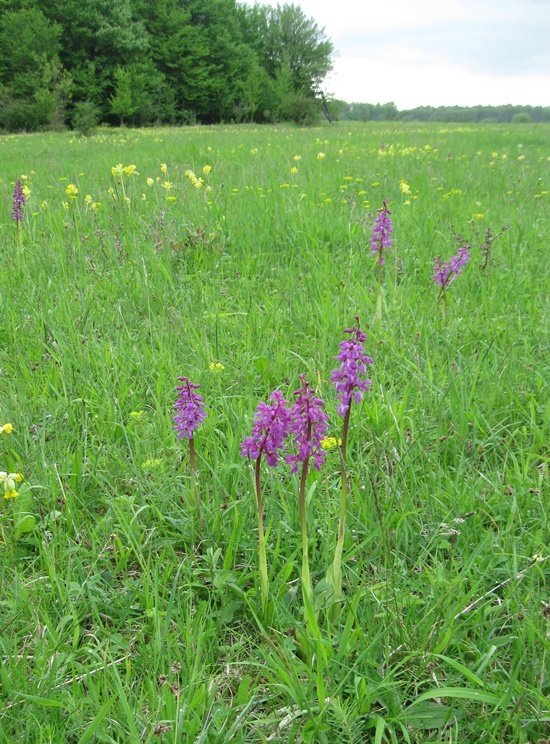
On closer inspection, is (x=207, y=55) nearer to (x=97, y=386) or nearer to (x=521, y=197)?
(x=521, y=197)

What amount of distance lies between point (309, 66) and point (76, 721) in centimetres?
5491

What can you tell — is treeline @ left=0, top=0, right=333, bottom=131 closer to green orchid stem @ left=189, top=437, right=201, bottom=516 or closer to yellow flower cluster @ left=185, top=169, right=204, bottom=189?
yellow flower cluster @ left=185, top=169, right=204, bottom=189

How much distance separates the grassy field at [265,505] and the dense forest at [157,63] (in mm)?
25201

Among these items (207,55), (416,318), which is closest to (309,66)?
(207,55)

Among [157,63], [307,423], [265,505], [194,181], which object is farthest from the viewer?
[157,63]

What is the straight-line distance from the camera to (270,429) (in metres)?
1.23

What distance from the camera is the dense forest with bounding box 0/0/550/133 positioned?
3061 centimetres

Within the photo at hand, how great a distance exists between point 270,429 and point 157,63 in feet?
153

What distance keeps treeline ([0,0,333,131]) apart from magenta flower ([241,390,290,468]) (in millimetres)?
27133

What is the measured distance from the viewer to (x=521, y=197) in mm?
5613

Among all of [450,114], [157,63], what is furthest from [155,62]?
[450,114]

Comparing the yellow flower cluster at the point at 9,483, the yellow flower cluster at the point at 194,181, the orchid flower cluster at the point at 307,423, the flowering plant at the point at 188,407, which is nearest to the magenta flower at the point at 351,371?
the orchid flower cluster at the point at 307,423

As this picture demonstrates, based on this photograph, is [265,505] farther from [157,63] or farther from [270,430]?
[157,63]

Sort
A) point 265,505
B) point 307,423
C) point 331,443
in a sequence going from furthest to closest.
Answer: point 331,443, point 265,505, point 307,423
